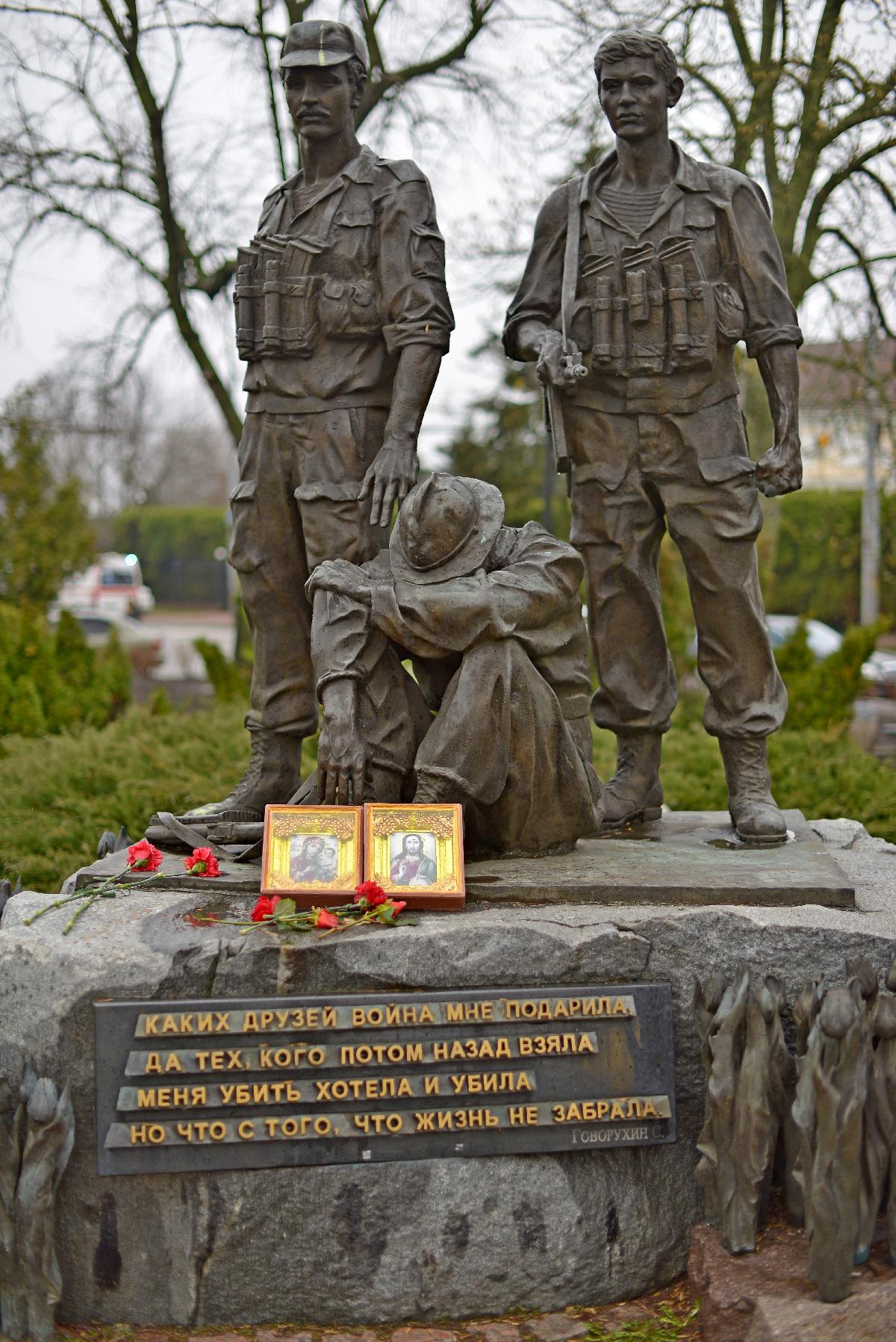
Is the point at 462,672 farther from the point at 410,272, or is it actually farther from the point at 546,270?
the point at 546,270

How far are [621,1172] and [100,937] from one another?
1360 mm

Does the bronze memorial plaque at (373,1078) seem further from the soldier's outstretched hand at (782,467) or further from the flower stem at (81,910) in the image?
the soldier's outstretched hand at (782,467)

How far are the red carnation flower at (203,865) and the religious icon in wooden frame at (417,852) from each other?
50 centimetres

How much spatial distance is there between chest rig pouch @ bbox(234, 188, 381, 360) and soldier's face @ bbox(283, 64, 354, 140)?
7.9 inches

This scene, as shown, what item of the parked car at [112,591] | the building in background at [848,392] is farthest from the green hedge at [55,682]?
the parked car at [112,591]

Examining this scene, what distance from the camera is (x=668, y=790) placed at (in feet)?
25.5

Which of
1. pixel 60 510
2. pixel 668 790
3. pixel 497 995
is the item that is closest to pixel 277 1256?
pixel 497 995

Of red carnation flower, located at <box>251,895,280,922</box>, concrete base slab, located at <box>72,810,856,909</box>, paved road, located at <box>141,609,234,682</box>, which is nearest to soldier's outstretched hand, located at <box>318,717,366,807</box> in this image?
concrete base slab, located at <box>72,810,856,909</box>

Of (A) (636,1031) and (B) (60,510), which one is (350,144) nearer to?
(A) (636,1031)

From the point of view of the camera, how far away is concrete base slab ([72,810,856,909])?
3.80 metres

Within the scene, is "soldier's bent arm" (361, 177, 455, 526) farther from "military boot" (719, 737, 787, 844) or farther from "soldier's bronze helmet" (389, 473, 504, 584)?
"military boot" (719, 737, 787, 844)

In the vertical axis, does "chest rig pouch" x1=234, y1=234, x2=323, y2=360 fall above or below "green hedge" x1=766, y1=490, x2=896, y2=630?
above

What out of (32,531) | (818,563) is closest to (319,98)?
(32,531)

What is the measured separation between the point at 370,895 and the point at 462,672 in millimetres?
692
